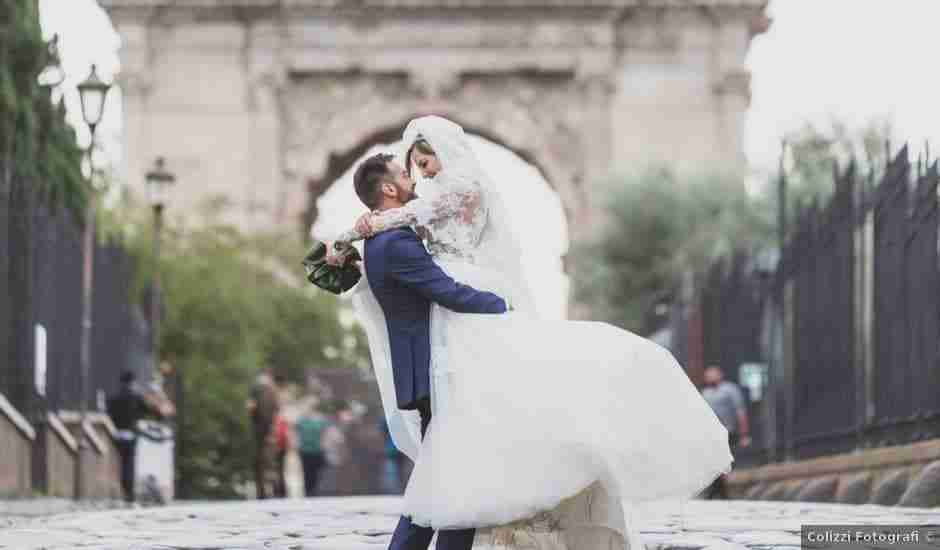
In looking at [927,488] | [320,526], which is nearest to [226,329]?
[927,488]

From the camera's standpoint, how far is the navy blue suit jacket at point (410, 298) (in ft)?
24.7

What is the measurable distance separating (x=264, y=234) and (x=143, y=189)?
3.53 meters

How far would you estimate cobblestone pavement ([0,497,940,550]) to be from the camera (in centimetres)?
967

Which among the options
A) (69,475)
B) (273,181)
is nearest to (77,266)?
(69,475)

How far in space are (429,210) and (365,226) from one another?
0.74ft

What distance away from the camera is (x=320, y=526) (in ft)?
37.4

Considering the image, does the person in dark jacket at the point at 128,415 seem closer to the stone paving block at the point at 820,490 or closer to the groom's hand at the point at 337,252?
the stone paving block at the point at 820,490

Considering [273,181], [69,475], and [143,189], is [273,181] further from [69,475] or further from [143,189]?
[69,475]

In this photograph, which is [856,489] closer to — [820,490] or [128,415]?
[820,490]

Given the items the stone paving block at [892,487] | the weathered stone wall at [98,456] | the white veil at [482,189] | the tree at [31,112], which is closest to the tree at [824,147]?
the tree at [31,112]

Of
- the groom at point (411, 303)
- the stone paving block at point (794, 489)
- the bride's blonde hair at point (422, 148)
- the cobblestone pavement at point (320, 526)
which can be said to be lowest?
the stone paving block at point (794, 489)

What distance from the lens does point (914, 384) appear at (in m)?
13.9

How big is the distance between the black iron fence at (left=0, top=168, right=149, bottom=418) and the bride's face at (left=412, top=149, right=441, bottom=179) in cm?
992

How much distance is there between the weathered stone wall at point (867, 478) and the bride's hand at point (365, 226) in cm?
592
